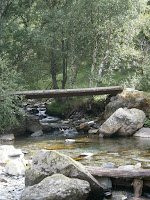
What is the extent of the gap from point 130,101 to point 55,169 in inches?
510

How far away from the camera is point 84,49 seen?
2742 cm

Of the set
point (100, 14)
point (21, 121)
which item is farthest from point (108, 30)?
point (21, 121)

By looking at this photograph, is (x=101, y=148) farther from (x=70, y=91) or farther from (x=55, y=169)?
(x=70, y=91)

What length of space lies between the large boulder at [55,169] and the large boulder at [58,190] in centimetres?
34

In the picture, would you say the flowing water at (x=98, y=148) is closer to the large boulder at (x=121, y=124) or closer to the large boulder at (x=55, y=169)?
the large boulder at (x=121, y=124)

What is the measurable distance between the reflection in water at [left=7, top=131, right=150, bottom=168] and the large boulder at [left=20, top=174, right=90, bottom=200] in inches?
142

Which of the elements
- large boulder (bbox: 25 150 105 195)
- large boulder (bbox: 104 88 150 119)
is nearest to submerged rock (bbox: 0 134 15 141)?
large boulder (bbox: 104 88 150 119)

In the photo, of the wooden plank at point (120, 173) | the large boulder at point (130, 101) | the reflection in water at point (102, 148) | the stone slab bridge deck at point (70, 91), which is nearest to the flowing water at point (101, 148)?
the reflection in water at point (102, 148)

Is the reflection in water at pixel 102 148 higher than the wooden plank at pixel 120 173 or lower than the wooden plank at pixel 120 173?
lower

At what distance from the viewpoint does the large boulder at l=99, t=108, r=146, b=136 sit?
16.2 meters

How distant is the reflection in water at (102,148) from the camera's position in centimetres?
1039

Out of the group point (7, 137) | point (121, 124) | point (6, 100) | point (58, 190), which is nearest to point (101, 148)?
point (121, 124)

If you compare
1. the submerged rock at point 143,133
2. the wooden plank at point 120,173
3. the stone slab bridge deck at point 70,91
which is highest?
the stone slab bridge deck at point 70,91

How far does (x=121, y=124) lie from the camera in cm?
1636
